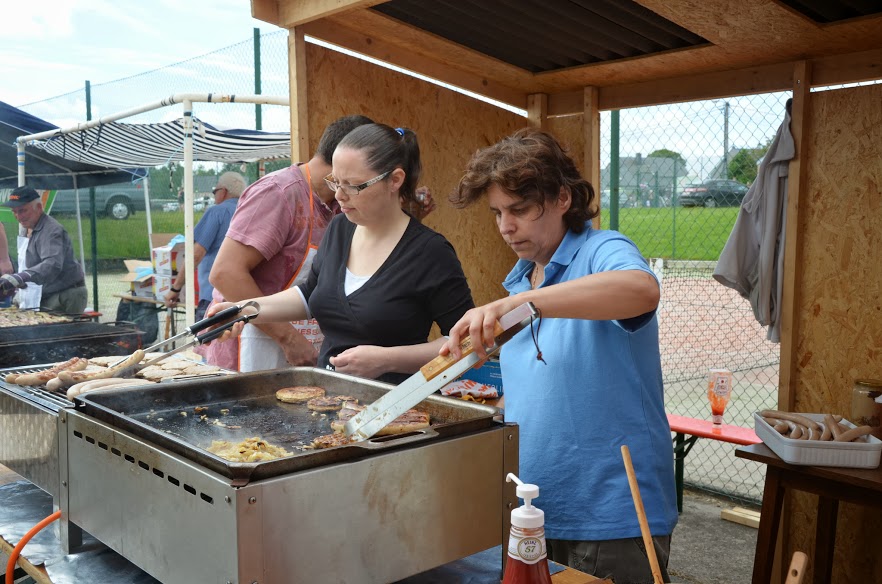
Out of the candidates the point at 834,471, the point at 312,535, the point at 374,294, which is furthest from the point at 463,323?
the point at 834,471

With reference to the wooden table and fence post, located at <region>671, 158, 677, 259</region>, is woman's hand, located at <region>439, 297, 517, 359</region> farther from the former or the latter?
fence post, located at <region>671, 158, 677, 259</region>

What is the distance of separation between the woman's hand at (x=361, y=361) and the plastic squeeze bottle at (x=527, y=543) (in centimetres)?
107

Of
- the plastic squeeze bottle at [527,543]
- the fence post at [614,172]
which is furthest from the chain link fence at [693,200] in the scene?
the plastic squeeze bottle at [527,543]

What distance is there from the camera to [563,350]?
5.94 feet

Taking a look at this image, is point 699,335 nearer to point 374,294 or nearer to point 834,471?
point 834,471

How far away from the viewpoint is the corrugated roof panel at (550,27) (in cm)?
379

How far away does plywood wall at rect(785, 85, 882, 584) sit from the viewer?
149 inches

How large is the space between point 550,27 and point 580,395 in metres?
2.86

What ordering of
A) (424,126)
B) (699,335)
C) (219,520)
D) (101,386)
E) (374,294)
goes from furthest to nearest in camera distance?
(699,335) → (424,126) → (374,294) → (101,386) → (219,520)

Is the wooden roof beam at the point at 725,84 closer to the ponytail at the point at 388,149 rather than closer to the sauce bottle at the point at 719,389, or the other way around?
the sauce bottle at the point at 719,389

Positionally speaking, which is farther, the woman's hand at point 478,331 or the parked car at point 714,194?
the parked car at point 714,194

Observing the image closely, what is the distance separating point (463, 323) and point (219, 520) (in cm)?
54

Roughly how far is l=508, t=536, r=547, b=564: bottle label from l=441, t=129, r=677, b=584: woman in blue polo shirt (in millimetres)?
592

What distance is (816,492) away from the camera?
3.22 meters
